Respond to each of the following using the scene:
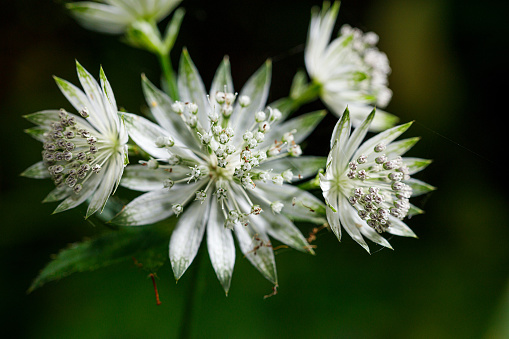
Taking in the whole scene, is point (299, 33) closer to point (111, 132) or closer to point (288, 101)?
point (288, 101)

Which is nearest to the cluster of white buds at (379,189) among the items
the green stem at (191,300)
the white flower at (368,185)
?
the white flower at (368,185)

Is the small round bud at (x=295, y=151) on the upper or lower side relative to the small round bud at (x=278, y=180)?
upper

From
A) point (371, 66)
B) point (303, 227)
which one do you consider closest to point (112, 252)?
point (371, 66)

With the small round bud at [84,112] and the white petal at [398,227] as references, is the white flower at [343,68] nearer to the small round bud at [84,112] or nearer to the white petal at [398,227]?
the white petal at [398,227]

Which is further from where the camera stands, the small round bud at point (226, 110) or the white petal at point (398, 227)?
the small round bud at point (226, 110)

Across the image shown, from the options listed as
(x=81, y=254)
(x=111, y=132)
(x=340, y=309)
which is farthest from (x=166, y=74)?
(x=340, y=309)

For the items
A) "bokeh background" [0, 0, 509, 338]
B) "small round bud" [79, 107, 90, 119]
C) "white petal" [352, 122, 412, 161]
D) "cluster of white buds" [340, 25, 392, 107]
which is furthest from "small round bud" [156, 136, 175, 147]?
"bokeh background" [0, 0, 509, 338]

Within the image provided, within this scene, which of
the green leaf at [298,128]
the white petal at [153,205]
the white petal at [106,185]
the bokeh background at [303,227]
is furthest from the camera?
the bokeh background at [303,227]
